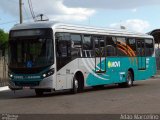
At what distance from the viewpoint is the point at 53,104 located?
59.2 ft

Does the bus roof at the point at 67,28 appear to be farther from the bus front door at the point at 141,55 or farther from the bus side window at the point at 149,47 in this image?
the bus side window at the point at 149,47

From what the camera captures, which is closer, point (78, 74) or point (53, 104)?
point (53, 104)

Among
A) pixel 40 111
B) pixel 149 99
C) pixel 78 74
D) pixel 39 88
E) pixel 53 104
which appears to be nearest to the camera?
pixel 40 111

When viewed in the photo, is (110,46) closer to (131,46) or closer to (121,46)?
(121,46)

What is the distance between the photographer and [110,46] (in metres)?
27.0

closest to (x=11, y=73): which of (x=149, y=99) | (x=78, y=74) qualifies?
(x=78, y=74)

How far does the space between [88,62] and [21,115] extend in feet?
33.7

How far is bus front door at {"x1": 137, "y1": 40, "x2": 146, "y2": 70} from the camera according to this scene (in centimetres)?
3047

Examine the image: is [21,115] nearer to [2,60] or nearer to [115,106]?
[115,106]

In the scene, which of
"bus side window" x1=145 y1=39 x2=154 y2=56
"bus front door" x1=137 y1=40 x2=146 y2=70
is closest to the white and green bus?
"bus front door" x1=137 y1=40 x2=146 y2=70

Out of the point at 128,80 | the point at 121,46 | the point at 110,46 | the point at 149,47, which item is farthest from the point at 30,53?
the point at 149,47

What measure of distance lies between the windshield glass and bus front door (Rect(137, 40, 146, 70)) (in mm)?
9894

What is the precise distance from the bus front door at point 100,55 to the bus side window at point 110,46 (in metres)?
0.43

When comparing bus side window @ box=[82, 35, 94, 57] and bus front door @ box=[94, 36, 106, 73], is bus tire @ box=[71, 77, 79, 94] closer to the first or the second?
bus side window @ box=[82, 35, 94, 57]
